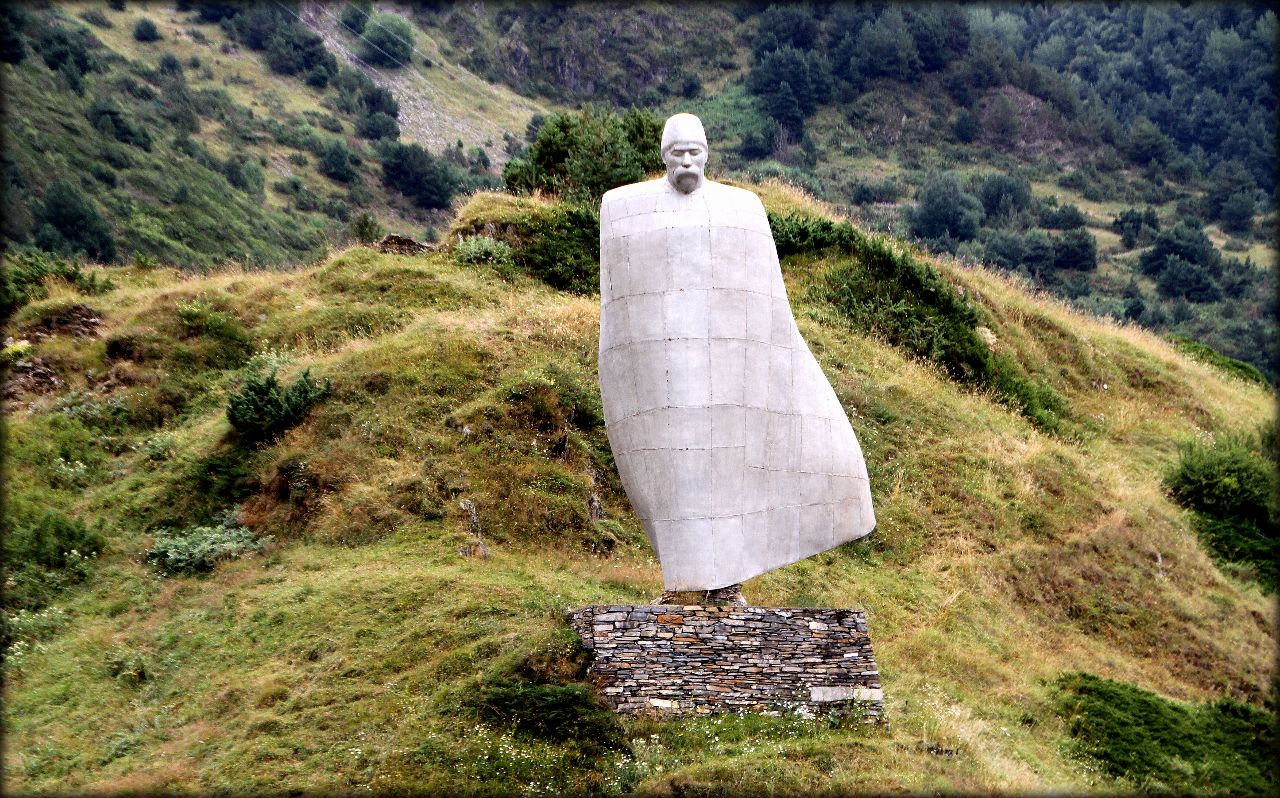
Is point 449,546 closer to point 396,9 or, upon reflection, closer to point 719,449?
point 719,449

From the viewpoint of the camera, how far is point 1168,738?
1675 cm

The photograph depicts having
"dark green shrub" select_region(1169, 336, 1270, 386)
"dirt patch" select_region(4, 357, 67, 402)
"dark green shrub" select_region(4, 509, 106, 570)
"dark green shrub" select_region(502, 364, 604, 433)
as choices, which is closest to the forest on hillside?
"dark green shrub" select_region(1169, 336, 1270, 386)

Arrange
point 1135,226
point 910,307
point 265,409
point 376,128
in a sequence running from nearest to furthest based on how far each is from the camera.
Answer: point 265,409
point 910,307
point 1135,226
point 376,128

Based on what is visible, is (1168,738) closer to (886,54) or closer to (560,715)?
Answer: (560,715)

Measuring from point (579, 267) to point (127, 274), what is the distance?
9899 mm

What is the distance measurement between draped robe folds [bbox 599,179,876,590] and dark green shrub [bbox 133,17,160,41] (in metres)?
61.3

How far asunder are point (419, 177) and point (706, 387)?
167 feet

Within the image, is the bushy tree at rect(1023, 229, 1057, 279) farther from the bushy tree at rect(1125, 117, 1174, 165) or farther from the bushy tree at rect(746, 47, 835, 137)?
the bushy tree at rect(1125, 117, 1174, 165)

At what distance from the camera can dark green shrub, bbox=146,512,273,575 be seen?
64.3 feet

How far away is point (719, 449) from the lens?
1508 centimetres

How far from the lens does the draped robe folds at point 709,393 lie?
49.3 ft

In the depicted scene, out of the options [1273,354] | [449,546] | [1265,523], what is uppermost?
[449,546]

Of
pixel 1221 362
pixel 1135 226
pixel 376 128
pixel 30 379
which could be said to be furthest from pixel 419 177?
pixel 30 379

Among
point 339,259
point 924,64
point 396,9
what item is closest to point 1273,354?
point 924,64
